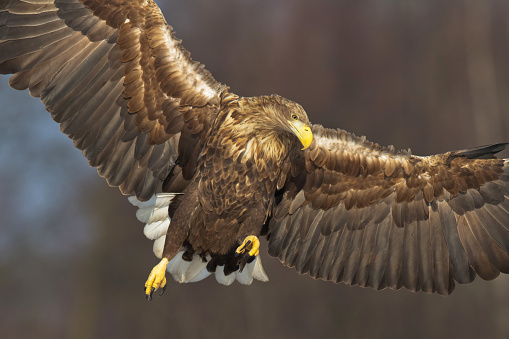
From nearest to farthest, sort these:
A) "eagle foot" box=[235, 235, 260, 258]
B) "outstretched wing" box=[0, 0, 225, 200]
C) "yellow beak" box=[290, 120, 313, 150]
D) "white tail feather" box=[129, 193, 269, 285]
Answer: "yellow beak" box=[290, 120, 313, 150] < "outstretched wing" box=[0, 0, 225, 200] < "eagle foot" box=[235, 235, 260, 258] < "white tail feather" box=[129, 193, 269, 285]

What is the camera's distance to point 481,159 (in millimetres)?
4469

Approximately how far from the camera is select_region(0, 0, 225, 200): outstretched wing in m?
3.92

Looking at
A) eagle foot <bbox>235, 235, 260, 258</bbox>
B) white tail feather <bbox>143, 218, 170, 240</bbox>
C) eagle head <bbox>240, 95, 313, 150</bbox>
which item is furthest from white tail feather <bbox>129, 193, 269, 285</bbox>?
eagle head <bbox>240, 95, 313, 150</bbox>

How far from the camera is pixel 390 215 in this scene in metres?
4.76

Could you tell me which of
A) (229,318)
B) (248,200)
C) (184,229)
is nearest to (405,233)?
(248,200)

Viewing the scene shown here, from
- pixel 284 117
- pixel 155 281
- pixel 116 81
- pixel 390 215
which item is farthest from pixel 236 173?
pixel 390 215

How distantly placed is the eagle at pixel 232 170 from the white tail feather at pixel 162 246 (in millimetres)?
11

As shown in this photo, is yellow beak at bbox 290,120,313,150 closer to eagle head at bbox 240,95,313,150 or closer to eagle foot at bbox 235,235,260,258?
eagle head at bbox 240,95,313,150

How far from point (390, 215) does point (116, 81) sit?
7.84 ft

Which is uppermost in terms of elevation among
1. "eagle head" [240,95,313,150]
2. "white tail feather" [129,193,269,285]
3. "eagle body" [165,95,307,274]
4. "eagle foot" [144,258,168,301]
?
"eagle head" [240,95,313,150]

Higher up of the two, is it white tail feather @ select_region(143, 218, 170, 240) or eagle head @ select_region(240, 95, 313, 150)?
eagle head @ select_region(240, 95, 313, 150)

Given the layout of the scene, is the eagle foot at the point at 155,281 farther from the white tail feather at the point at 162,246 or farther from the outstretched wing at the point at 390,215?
the outstretched wing at the point at 390,215

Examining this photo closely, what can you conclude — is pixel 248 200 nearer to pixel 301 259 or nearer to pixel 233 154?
pixel 233 154

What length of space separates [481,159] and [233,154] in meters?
1.93
